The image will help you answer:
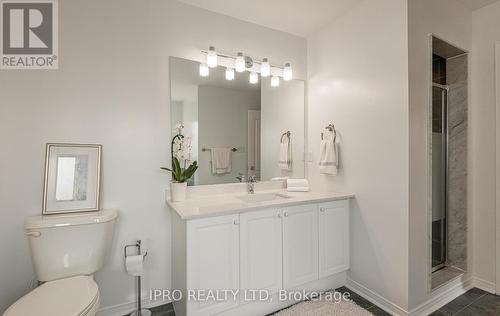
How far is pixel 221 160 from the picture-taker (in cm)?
219

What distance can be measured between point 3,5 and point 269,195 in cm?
238

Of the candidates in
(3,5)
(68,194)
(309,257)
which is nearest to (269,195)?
(309,257)

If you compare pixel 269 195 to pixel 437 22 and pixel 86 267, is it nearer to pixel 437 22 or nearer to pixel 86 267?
pixel 86 267

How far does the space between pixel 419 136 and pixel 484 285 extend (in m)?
1.58

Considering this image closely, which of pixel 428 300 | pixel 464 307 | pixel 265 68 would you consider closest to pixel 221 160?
pixel 265 68

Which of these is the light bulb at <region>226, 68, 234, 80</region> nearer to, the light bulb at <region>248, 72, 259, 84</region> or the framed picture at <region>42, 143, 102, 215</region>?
the light bulb at <region>248, 72, 259, 84</region>

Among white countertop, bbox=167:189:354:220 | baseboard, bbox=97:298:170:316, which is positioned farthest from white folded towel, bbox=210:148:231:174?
baseboard, bbox=97:298:170:316

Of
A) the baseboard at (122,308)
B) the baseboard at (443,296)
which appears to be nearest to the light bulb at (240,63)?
the baseboard at (122,308)

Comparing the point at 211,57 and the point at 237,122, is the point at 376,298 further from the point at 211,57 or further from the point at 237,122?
the point at 211,57

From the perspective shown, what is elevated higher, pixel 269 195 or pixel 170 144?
pixel 170 144

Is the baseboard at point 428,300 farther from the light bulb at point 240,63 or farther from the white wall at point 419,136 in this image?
the light bulb at point 240,63

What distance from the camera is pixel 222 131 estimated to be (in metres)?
2.20

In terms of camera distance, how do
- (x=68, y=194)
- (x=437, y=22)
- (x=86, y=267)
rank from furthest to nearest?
(x=437, y=22), (x=68, y=194), (x=86, y=267)

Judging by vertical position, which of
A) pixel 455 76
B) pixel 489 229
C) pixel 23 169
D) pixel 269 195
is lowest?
pixel 489 229
